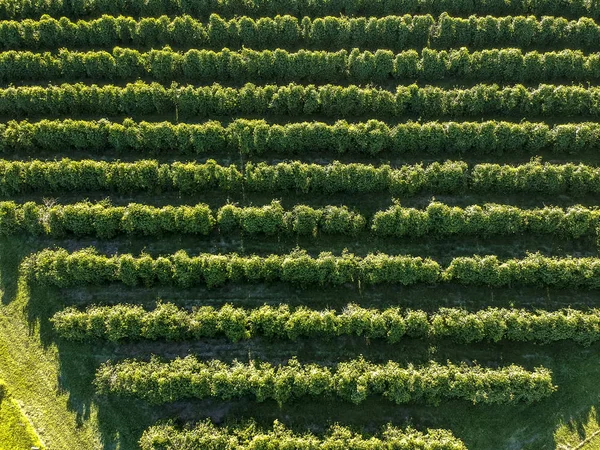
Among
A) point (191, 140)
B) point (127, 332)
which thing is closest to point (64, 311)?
point (127, 332)

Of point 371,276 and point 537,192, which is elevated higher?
point 537,192

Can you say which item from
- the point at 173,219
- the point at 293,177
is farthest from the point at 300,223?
the point at 173,219

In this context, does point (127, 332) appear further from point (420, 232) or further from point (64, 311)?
point (420, 232)

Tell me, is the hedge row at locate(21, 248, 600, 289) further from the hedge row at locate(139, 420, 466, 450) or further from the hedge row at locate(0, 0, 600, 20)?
the hedge row at locate(0, 0, 600, 20)

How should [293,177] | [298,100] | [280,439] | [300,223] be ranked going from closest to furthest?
1. [280,439]
2. [300,223]
3. [293,177]
4. [298,100]

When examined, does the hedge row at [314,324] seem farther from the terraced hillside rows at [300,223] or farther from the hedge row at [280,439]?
the hedge row at [280,439]

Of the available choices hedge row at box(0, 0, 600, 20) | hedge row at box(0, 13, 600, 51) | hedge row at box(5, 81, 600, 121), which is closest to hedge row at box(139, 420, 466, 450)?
hedge row at box(5, 81, 600, 121)

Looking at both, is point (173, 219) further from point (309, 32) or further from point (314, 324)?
point (309, 32)
